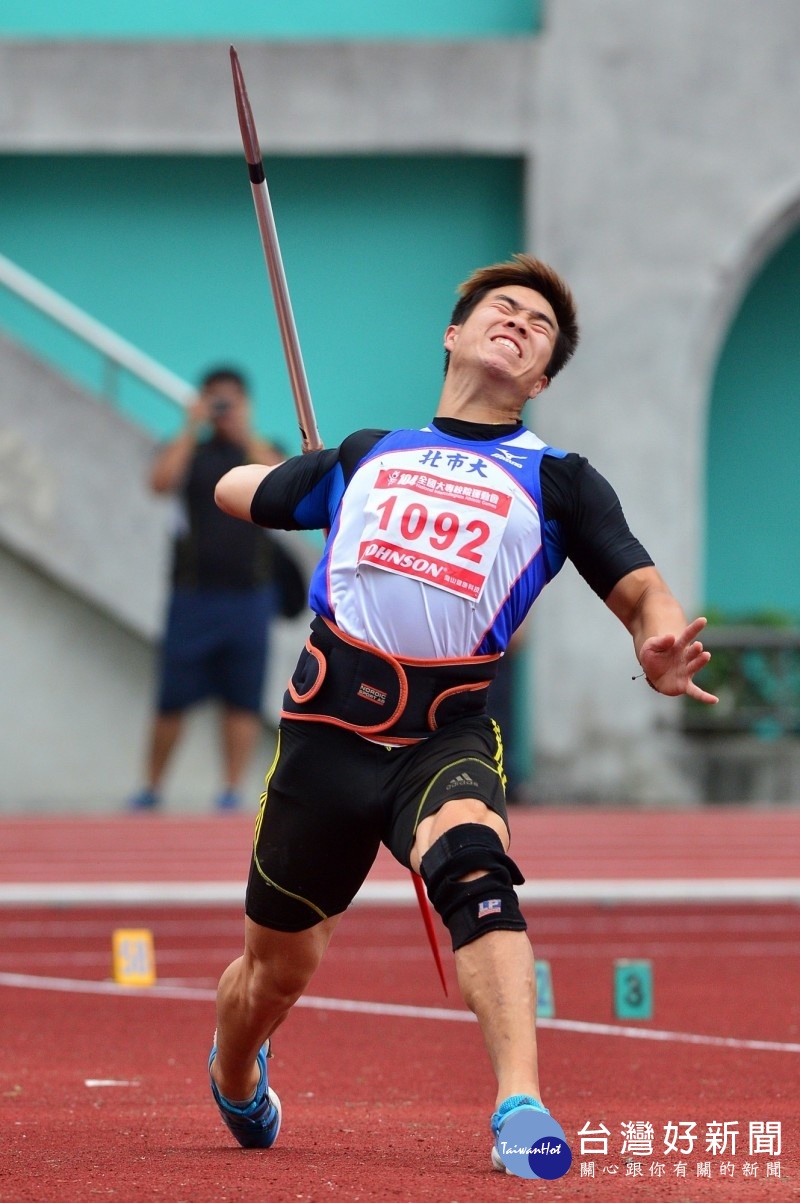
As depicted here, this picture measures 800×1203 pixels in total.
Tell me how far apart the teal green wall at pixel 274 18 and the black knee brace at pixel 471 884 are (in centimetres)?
1314

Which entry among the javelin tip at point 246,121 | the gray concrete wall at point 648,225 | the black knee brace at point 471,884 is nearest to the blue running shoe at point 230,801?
the gray concrete wall at point 648,225

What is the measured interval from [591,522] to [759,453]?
13620 millimetres

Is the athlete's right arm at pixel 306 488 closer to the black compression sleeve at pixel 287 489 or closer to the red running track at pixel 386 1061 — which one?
the black compression sleeve at pixel 287 489

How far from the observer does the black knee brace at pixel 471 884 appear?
3.68 metres

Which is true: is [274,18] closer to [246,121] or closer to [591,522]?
[246,121]

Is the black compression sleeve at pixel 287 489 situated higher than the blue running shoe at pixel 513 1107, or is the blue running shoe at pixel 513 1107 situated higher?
the black compression sleeve at pixel 287 489

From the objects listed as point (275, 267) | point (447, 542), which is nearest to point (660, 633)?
point (447, 542)

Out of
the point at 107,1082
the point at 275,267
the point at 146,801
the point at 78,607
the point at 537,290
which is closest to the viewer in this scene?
the point at 537,290

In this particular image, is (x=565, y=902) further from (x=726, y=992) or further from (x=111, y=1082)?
(x=111, y=1082)

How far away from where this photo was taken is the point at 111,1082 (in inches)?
209

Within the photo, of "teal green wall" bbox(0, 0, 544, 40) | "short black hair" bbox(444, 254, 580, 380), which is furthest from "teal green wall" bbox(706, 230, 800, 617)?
"short black hair" bbox(444, 254, 580, 380)

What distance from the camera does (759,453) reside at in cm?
1739

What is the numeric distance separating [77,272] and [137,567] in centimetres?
280

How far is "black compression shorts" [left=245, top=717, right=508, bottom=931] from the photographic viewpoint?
3932 millimetres
